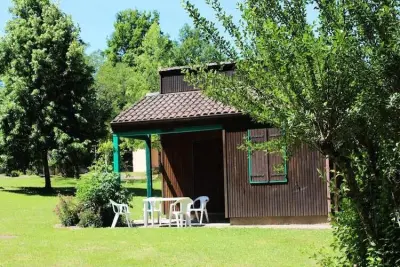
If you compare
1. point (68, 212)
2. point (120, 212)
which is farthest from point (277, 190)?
point (68, 212)

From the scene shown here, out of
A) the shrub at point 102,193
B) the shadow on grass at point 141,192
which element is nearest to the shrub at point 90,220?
the shrub at point 102,193

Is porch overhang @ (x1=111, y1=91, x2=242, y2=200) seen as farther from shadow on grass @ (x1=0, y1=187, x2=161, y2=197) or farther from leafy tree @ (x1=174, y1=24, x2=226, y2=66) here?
shadow on grass @ (x1=0, y1=187, x2=161, y2=197)

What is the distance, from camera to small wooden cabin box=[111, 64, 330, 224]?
13.3 m

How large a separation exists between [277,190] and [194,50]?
35620 millimetres

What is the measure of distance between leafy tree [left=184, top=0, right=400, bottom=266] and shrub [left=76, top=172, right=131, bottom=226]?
402 inches

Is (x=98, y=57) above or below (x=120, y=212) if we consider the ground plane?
above

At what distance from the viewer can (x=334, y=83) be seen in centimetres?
396

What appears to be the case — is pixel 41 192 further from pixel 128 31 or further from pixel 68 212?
pixel 128 31

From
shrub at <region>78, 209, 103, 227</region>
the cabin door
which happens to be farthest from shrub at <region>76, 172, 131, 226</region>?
the cabin door

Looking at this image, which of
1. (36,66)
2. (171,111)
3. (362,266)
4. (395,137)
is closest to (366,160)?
(395,137)

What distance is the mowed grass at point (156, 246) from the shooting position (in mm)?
8883

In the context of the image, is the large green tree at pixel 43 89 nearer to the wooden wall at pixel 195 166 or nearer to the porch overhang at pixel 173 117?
the wooden wall at pixel 195 166

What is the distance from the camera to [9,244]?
449 inches

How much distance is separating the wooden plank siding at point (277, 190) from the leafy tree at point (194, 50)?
2949 millimetres
